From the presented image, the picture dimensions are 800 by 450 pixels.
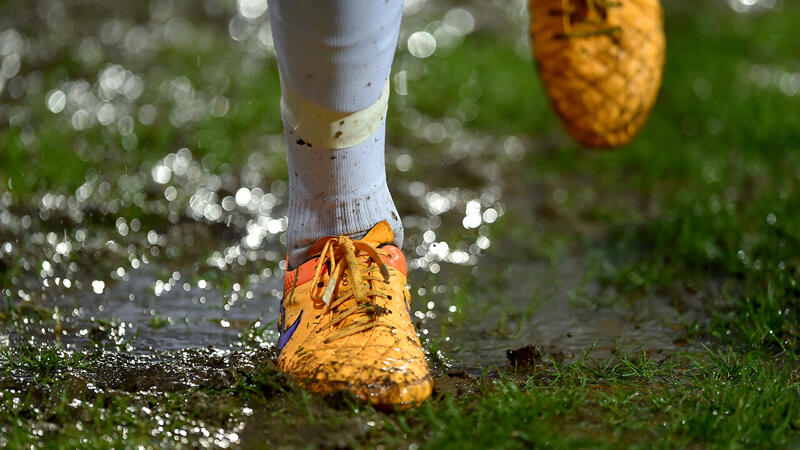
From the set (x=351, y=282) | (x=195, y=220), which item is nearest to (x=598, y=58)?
(x=351, y=282)

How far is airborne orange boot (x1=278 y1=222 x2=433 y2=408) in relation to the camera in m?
1.82

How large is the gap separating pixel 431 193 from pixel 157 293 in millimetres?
1248

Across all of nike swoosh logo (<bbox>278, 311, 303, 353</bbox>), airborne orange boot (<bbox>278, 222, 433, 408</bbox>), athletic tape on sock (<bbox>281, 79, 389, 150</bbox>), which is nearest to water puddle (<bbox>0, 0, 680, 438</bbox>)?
nike swoosh logo (<bbox>278, 311, 303, 353</bbox>)

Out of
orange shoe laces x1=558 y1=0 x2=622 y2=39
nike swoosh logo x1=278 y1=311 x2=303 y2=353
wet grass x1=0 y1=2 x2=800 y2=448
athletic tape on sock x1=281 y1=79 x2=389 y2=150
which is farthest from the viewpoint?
orange shoe laces x1=558 y1=0 x2=622 y2=39

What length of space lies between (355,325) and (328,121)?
48cm

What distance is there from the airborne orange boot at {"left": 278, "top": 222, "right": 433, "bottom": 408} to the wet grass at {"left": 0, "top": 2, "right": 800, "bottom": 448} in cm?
5

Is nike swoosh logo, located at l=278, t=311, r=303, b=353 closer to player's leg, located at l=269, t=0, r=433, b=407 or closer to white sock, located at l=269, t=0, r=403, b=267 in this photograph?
player's leg, located at l=269, t=0, r=433, b=407

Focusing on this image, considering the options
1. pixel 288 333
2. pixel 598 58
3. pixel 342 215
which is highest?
pixel 598 58

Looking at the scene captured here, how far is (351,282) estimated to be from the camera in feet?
6.55

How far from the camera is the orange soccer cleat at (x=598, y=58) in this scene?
92.7 inches

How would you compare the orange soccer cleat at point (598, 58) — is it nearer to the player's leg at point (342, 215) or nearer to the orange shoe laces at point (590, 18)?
the orange shoe laces at point (590, 18)

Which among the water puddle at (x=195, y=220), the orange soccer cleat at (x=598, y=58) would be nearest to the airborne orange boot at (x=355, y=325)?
the water puddle at (x=195, y=220)

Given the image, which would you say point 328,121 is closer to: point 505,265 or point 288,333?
point 288,333

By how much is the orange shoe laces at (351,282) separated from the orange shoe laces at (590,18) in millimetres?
858
